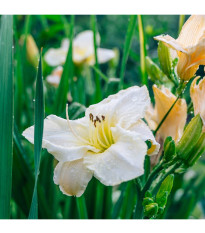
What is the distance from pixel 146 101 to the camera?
1.15 feet

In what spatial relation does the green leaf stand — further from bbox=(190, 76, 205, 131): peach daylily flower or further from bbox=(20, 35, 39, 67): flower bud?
bbox=(20, 35, 39, 67): flower bud

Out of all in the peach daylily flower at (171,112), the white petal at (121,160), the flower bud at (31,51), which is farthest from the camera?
the flower bud at (31,51)

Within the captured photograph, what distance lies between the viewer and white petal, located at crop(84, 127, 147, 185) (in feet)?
0.95

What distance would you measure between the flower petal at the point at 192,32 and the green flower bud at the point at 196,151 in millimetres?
97

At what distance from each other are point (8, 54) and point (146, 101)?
150 millimetres

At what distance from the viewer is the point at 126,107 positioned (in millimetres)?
363

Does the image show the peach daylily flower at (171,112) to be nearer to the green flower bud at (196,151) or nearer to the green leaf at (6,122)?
the green flower bud at (196,151)

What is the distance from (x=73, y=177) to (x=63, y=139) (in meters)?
0.05

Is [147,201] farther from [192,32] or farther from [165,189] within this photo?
[192,32]

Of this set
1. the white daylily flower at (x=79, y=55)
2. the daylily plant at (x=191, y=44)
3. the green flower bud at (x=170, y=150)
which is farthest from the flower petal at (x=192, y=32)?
the white daylily flower at (x=79, y=55)

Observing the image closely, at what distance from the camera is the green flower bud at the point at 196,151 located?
0.36 m

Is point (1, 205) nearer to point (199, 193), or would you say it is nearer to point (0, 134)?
point (0, 134)

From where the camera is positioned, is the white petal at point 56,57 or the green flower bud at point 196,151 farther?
the white petal at point 56,57

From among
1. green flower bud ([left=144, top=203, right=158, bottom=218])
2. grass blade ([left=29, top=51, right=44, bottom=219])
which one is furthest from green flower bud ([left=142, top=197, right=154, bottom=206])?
grass blade ([left=29, top=51, right=44, bottom=219])
